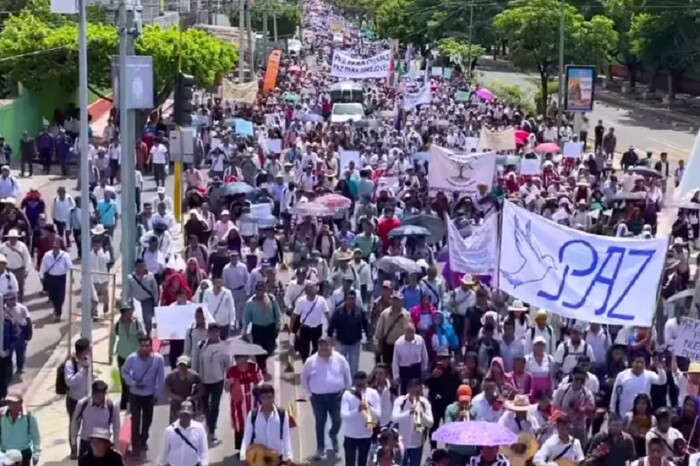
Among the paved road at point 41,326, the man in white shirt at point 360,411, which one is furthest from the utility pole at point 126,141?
the man in white shirt at point 360,411

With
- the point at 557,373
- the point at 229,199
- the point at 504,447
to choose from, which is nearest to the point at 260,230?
the point at 229,199

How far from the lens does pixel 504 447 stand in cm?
1114

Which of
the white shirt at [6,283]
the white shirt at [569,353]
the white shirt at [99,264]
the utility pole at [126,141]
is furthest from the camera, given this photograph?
the white shirt at [99,264]

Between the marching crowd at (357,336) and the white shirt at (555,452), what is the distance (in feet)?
0.05

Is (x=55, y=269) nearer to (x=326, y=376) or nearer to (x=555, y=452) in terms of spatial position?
(x=326, y=376)

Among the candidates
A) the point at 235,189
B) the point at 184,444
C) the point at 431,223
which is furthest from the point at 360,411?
the point at 235,189

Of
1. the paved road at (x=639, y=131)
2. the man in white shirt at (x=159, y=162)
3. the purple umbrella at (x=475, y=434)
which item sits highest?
the purple umbrella at (x=475, y=434)

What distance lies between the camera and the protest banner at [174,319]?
48.8 ft

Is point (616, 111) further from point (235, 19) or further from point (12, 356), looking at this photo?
point (12, 356)

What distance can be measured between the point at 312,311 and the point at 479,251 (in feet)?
6.45

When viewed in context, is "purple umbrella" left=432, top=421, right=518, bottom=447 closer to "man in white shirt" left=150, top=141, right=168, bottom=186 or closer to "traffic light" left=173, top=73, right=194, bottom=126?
"traffic light" left=173, top=73, right=194, bottom=126

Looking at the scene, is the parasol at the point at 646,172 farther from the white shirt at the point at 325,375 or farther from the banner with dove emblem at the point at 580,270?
the white shirt at the point at 325,375

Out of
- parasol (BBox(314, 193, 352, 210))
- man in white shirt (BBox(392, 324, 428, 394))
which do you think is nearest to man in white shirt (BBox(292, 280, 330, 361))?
man in white shirt (BBox(392, 324, 428, 394))

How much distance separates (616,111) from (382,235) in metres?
49.1
